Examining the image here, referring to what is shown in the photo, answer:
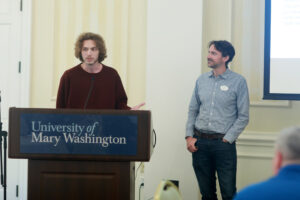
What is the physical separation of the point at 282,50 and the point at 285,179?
2.99 m

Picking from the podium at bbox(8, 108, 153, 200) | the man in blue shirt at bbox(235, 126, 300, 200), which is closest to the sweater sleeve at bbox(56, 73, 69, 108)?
the podium at bbox(8, 108, 153, 200)

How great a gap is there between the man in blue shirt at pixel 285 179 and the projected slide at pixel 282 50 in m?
2.83

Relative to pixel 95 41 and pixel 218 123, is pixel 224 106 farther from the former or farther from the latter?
pixel 95 41

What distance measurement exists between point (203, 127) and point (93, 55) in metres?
1.15

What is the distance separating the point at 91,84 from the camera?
3.15 metres

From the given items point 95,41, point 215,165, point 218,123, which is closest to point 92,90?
point 95,41

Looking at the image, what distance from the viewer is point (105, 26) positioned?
A: 15.5ft

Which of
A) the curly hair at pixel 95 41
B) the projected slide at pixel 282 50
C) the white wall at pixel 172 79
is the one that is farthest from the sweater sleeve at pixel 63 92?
the projected slide at pixel 282 50

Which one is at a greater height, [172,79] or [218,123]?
[172,79]

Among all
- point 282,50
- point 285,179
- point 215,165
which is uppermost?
point 282,50

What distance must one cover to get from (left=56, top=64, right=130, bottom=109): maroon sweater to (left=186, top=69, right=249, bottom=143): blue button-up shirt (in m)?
0.80

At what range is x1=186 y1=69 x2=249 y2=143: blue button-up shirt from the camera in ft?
11.7

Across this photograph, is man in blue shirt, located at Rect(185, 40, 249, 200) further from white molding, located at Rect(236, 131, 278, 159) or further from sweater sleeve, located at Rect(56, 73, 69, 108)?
sweater sleeve, located at Rect(56, 73, 69, 108)

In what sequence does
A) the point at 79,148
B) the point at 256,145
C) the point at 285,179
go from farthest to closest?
the point at 256,145, the point at 79,148, the point at 285,179
